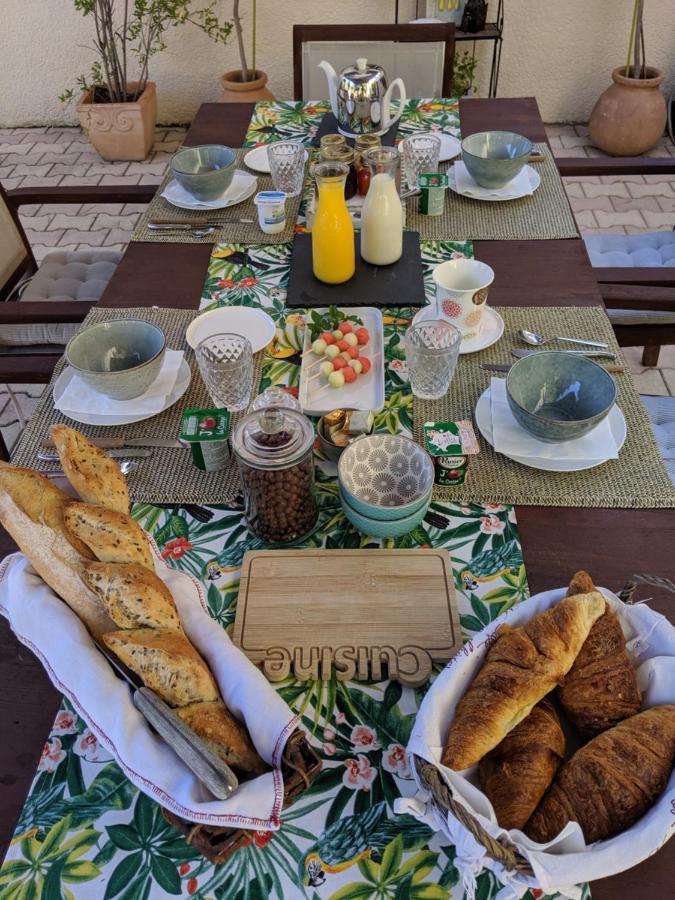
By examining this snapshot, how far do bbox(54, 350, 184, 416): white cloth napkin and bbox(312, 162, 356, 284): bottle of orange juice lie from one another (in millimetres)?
396

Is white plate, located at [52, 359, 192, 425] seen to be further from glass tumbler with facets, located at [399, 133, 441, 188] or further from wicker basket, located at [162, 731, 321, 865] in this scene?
glass tumbler with facets, located at [399, 133, 441, 188]

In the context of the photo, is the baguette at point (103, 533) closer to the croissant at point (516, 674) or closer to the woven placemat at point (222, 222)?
the croissant at point (516, 674)

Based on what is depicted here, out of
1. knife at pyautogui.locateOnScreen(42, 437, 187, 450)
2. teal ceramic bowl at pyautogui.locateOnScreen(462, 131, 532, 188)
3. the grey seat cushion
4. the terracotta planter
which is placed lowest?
the terracotta planter

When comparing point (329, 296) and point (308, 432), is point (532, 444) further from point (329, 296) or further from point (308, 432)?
point (329, 296)

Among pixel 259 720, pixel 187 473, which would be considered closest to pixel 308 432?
pixel 187 473

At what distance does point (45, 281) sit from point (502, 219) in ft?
3.95

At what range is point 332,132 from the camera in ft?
6.01

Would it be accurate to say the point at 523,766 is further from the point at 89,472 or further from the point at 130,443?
the point at 130,443

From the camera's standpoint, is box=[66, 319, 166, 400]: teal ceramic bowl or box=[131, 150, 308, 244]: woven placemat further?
box=[131, 150, 308, 244]: woven placemat

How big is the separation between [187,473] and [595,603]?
1.91ft

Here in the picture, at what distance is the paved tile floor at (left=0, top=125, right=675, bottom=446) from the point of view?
113 inches

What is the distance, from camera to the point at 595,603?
691mm

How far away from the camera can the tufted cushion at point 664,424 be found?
1315 mm

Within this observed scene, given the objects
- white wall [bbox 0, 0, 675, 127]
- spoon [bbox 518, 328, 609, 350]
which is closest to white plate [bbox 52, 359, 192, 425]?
spoon [bbox 518, 328, 609, 350]
